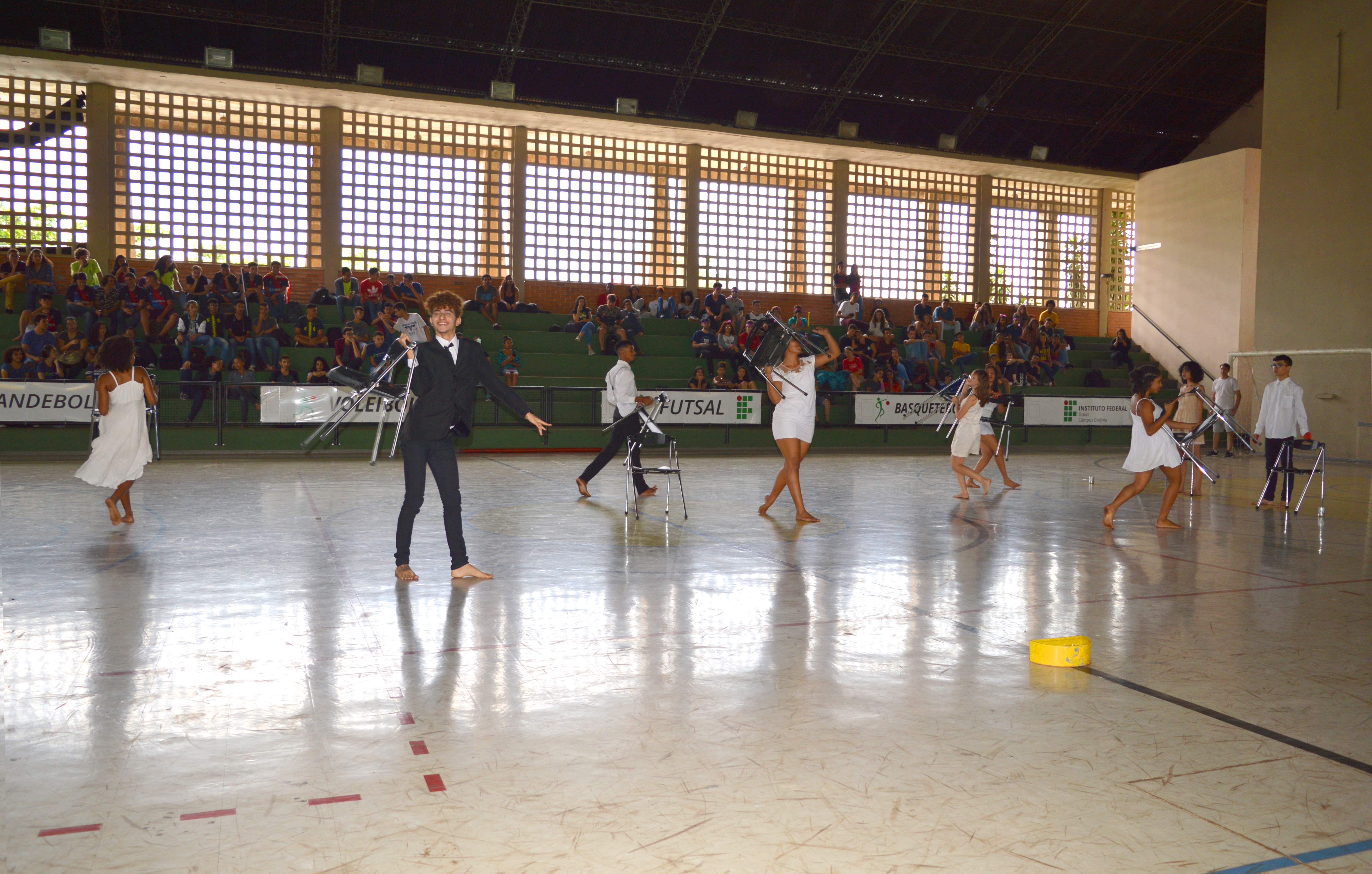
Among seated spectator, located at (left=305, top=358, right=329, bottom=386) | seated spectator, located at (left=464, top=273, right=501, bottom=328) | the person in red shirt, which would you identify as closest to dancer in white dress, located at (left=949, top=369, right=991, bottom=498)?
seated spectator, located at (left=305, top=358, right=329, bottom=386)

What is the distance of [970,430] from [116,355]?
9.10m

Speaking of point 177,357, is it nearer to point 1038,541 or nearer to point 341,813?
point 1038,541

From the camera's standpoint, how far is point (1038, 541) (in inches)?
332

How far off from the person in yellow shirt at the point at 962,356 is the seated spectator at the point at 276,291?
1427 cm

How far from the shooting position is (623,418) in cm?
1030

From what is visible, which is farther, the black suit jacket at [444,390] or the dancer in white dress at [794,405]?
the dancer in white dress at [794,405]

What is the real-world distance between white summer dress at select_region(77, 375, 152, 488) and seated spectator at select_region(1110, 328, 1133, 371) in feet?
78.4

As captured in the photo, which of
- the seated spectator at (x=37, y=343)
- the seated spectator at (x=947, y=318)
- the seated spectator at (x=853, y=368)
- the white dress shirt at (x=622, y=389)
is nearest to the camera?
the white dress shirt at (x=622, y=389)

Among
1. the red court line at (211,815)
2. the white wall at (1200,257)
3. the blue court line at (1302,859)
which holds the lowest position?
the blue court line at (1302,859)

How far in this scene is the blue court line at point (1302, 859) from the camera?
2.64 meters

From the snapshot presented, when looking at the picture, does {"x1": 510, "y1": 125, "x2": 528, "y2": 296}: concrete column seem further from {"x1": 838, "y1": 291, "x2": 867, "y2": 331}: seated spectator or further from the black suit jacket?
the black suit jacket

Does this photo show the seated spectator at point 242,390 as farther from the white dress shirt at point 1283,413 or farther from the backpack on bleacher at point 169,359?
the white dress shirt at point 1283,413

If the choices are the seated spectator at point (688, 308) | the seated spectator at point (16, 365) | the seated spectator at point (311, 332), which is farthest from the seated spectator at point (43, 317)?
the seated spectator at point (688, 308)

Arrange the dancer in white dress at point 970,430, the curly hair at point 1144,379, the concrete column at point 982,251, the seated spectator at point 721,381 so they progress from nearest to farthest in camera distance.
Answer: the curly hair at point 1144,379, the dancer in white dress at point 970,430, the seated spectator at point 721,381, the concrete column at point 982,251
